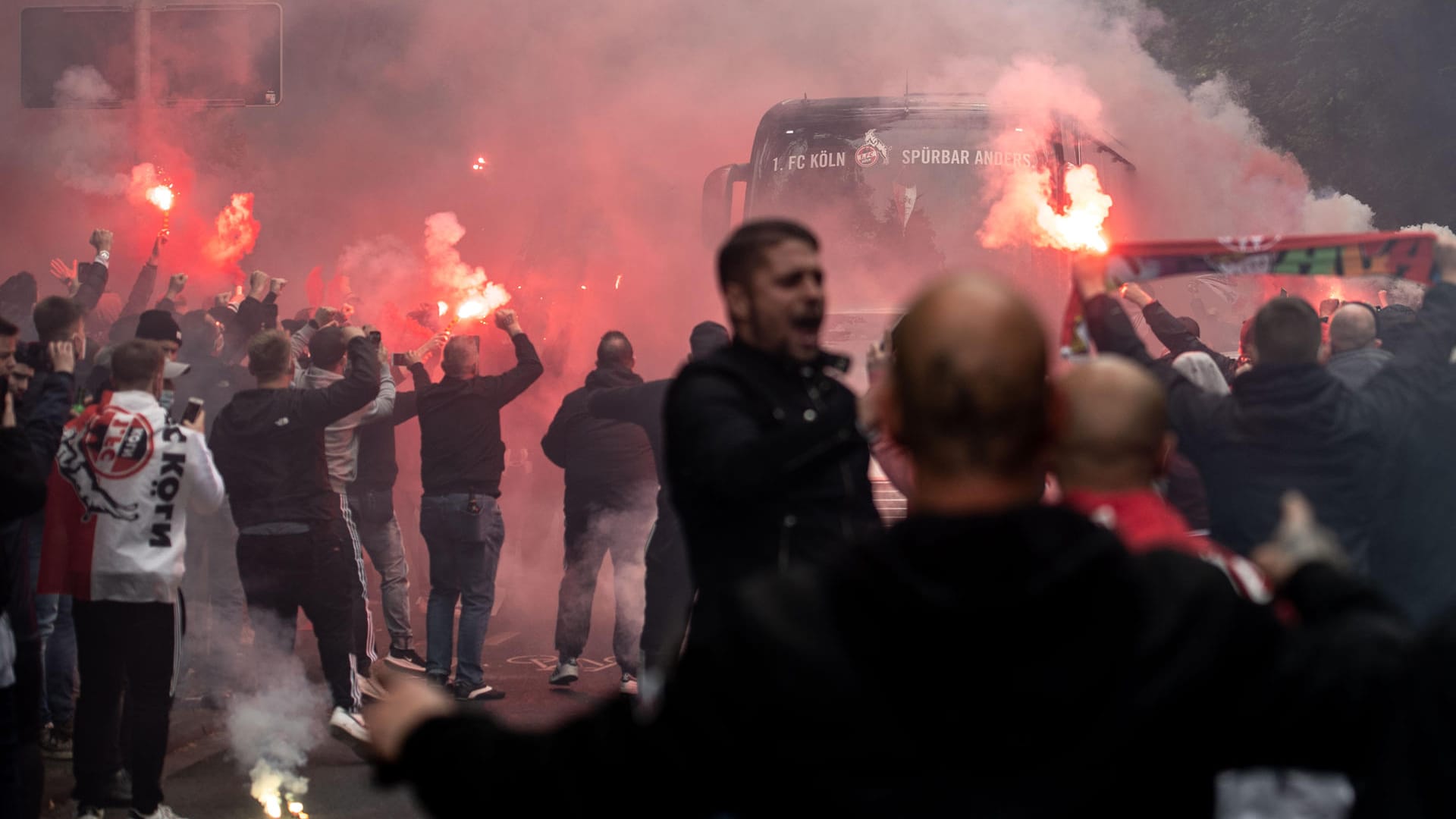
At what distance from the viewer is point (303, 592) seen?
6168 mm

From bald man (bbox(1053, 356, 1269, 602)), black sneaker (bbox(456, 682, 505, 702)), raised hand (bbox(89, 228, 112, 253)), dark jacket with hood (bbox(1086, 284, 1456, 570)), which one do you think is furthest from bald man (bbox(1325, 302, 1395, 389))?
raised hand (bbox(89, 228, 112, 253))

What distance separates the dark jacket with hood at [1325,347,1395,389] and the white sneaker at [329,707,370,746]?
409cm

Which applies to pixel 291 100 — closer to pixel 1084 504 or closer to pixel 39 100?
pixel 39 100

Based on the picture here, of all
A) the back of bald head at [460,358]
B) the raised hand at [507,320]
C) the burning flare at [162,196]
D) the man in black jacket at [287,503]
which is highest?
the burning flare at [162,196]

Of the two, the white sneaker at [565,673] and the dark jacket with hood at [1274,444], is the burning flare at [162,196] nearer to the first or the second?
the white sneaker at [565,673]

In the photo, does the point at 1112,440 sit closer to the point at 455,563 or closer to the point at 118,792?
the point at 118,792

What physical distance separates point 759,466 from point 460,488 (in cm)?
544

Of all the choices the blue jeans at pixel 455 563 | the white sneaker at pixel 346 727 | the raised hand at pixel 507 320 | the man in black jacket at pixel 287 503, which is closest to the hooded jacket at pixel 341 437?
the blue jeans at pixel 455 563

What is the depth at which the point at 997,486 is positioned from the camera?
1.45 metres

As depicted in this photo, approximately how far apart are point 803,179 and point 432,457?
3.21 metres

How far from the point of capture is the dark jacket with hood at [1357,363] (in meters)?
4.97

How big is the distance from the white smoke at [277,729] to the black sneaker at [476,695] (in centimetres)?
93

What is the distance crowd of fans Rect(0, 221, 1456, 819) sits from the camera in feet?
4.52

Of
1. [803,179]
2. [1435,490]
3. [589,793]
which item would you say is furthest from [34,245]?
[589,793]
